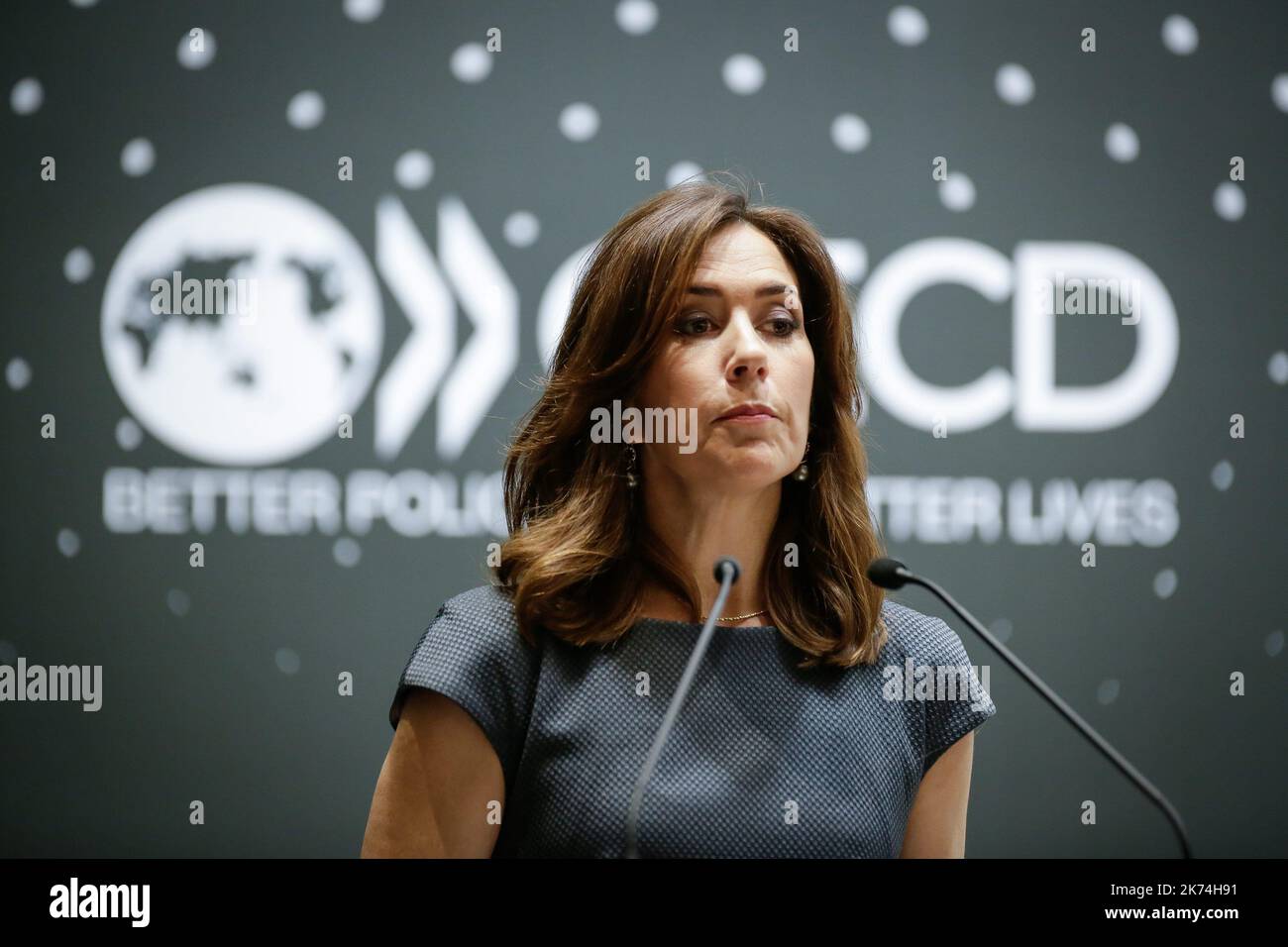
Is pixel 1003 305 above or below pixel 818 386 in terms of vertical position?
above

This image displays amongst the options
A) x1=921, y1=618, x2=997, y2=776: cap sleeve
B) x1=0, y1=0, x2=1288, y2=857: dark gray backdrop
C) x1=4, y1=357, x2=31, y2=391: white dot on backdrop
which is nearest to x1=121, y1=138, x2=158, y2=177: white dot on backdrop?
x1=0, y1=0, x2=1288, y2=857: dark gray backdrop

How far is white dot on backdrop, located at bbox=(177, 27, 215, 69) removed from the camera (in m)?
2.62

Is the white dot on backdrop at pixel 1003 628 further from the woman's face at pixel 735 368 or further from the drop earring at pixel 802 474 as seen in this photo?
the woman's face at pixel 735 368

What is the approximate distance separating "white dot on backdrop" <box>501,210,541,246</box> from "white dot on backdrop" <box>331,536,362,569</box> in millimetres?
848

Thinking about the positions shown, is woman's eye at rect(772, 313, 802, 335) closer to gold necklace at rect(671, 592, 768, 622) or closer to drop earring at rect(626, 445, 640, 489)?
drop earring at rect(626, 445, 640, 489)

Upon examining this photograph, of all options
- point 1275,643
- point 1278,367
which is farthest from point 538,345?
point 1275,643

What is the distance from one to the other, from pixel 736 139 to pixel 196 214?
1.37 m

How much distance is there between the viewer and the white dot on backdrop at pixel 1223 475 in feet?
8.92

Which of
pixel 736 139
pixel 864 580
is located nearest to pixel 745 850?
pixel 864 580

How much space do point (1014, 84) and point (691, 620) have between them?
1.90 metres

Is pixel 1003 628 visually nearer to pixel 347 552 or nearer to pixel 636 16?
pixel 347 552
